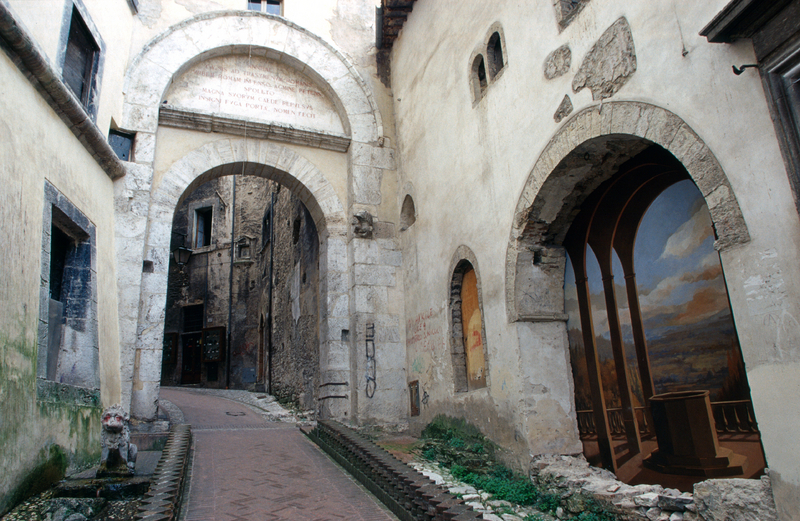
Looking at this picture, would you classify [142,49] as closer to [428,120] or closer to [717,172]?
[428,120]

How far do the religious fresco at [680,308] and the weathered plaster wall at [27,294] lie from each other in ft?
15.0

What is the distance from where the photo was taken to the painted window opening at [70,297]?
509cm

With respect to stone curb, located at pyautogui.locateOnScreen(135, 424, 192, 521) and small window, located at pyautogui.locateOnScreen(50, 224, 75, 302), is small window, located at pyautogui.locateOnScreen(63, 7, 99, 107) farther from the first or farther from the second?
stone curb, located at pyautogui.locateOnScreen(135, 424, 192, 521)

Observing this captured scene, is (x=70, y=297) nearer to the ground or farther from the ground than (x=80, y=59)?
nearer to the ground

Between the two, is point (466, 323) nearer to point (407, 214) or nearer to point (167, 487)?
point (407, 214)

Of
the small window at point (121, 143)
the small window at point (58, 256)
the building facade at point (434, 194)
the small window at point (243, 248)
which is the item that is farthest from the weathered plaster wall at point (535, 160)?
the small window at point (243, 248)

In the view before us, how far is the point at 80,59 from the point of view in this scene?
625 centimetres

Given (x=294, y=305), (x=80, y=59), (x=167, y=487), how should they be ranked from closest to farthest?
1. (x=167, y=487)
2. (x=80, y=59)
3. (x=294, y=305)

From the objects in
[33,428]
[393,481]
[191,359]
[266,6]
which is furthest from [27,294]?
[191,359]

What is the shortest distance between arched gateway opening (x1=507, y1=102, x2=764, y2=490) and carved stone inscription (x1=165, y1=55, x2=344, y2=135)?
15.6ft

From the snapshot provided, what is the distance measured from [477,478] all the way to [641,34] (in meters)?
3.80

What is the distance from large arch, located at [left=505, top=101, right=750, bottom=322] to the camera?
3.01 metres

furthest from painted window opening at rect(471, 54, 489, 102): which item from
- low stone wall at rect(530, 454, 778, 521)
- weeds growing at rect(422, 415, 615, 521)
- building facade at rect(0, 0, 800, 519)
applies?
low stone wall at rect(530, 454, 778, 521)

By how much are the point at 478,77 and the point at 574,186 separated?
2183mm
